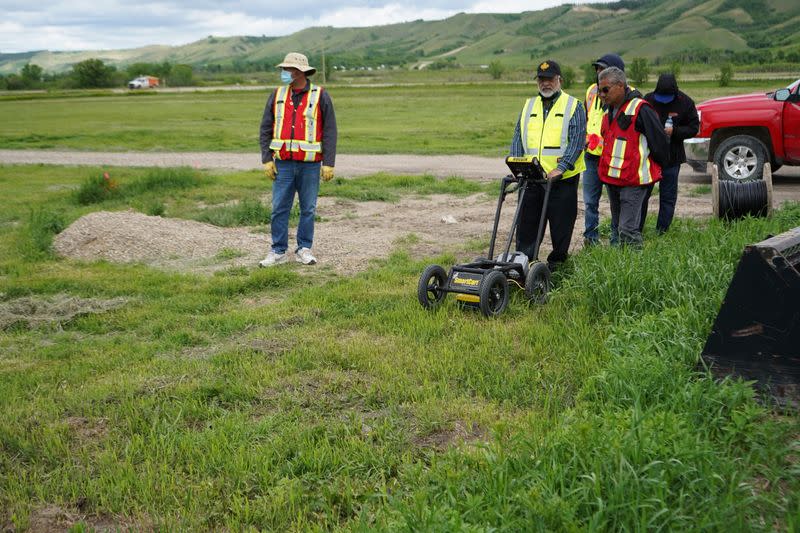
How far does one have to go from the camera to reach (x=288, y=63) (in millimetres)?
8805

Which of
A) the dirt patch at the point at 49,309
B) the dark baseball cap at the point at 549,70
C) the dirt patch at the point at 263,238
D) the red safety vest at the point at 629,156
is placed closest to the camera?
the dark baseball cap at the point at 549,70

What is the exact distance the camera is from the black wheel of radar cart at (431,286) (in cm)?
668

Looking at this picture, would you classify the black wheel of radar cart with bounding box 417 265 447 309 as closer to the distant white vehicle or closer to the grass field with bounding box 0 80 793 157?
the grass field with bounding box 0 80 793 157

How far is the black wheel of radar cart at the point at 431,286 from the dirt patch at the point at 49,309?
3193mm

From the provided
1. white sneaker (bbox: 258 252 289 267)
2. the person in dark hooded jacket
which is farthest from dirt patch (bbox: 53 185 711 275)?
the person in dark hooded jacket

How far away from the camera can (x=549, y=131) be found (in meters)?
7.31

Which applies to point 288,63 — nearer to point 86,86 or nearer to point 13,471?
point 13,471

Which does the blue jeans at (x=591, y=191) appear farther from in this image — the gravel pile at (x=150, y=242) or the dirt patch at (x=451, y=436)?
the dirt patch at (x=451, y=436)

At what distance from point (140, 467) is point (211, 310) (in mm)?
Answer: 3479

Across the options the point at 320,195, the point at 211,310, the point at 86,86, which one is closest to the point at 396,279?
the point at 211,310

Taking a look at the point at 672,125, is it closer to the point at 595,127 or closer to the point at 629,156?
the point at 595,127

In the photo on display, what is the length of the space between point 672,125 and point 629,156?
156cm

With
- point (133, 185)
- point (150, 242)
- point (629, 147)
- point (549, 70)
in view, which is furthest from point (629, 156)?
point (133, 185)

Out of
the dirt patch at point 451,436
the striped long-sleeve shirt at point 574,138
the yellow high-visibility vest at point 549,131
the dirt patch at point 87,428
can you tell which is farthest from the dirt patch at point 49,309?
the striped long-sleeve shirt at point 574,138
